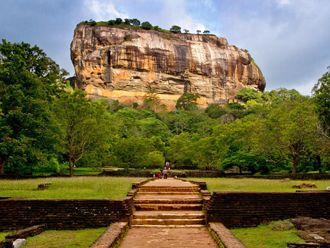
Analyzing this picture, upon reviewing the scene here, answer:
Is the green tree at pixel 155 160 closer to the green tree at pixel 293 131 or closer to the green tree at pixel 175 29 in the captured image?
the green tree at pixel 293 131

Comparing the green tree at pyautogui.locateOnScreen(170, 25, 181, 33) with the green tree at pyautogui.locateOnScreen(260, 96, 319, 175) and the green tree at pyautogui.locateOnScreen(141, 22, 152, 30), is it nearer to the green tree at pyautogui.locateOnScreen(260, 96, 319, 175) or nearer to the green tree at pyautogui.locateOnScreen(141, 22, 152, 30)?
the green tree at pyautogui.locateOnScreen(141, 22, 152, 30)

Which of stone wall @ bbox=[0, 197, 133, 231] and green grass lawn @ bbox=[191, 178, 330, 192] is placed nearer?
stone wall @ bbox=[0, 197, 133, 231]

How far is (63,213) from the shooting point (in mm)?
10375

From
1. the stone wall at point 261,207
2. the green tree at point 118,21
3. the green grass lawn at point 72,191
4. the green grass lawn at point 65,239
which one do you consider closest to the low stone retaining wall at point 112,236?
the green grass lawn at point 65,239

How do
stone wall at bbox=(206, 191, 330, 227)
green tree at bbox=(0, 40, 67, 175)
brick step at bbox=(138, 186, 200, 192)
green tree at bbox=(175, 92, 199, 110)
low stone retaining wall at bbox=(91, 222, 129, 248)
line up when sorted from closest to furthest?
low stone retaining wall at bbox=(91, 222, 129, 248) < stone wall at bbox=(206, 191, 330, 227) < brick step at bbox=(138, 186, 200, 192) < green tree at bbox=(0, 40, 67, 175) < green tree at bbox=(175, 92, 199, 110)

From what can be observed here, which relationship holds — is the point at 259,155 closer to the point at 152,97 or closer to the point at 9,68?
the point at 9,68

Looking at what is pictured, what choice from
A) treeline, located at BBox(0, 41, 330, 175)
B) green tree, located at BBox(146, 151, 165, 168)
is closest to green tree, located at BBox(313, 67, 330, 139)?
treeline, located at BBox(0, 41, 330, 175)

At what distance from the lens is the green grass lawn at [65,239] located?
8.23 m

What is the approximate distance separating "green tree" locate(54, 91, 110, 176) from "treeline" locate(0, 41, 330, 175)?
0.23ft

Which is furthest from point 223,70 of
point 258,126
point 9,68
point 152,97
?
point 9,68

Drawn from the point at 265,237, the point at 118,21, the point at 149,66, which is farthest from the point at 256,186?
the point at 118,21

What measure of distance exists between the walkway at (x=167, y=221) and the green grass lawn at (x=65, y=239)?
0.78 meters

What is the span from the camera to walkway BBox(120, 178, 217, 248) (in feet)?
28.1

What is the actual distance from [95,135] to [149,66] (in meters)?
74.9
